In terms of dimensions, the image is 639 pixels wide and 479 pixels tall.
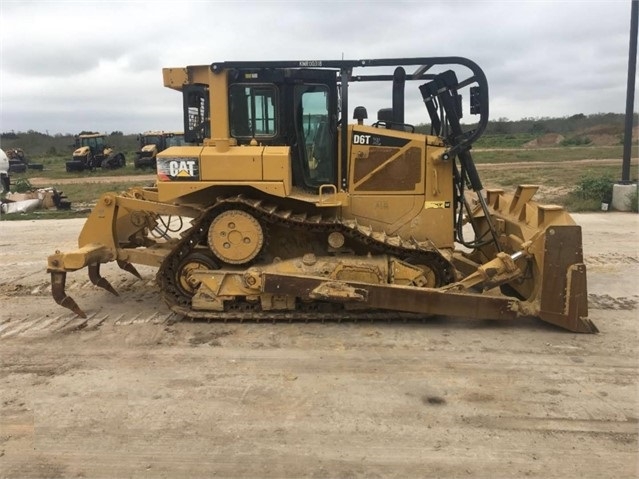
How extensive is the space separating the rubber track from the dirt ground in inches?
5.4

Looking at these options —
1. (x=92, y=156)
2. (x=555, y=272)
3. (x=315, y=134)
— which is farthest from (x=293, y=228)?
(x=92, y=156)

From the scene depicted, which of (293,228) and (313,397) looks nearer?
(313,397)

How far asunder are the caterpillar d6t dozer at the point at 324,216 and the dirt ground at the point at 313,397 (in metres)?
0.35

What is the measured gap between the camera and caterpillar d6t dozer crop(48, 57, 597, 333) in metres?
5.67

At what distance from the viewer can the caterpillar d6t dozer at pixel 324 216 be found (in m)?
5.67

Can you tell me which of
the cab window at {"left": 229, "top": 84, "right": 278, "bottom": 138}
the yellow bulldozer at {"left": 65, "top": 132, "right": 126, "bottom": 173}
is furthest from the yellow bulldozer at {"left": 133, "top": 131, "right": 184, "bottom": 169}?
the cab window at {"left": 229, "top": 84, "right": 278, "bottom": 138}

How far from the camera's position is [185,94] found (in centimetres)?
640

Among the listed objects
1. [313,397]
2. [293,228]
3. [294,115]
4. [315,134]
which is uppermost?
[294,115]

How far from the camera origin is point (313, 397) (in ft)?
13.9

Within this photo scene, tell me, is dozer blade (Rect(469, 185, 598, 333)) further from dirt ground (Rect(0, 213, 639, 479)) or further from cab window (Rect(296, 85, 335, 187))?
cab window (Rect(296, 85, 335, 187))

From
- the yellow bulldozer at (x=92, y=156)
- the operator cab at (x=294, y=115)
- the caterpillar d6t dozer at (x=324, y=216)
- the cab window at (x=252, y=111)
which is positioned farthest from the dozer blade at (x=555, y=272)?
the yellow bulldozer at (x=92, y=156)

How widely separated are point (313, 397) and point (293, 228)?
2226 mm

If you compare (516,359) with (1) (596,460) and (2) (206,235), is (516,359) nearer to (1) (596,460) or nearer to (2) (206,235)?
(1) (596,460)

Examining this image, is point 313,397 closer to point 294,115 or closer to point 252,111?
point 294,115
